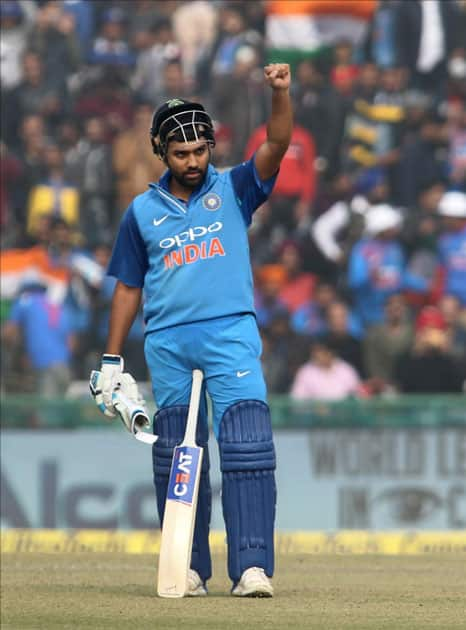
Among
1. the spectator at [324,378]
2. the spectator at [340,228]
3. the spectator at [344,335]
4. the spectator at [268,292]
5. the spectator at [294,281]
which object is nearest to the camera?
the spectator at [324,378]

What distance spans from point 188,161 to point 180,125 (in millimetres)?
153

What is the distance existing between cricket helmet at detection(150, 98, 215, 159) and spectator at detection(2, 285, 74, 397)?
7133 mm

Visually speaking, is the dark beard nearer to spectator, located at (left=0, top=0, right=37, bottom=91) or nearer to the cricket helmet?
the cricket helmet

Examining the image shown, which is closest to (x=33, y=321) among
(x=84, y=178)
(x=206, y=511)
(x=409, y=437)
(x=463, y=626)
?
(x=84, y=178)

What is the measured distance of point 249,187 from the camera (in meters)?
6.65

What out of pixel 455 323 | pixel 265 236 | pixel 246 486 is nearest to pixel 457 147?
pixel 265 236

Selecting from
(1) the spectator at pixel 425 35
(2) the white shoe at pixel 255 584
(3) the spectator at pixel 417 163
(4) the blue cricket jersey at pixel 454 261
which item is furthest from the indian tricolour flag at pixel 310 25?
(2) the white shoe at pixel 255 584

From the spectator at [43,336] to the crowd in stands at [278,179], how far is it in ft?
0.06

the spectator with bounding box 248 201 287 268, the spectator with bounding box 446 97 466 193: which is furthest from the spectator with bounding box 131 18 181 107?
the spectator with bounding box 446 97 466 193

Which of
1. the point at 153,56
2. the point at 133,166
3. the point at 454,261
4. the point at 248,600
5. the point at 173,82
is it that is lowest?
the point at 248,600

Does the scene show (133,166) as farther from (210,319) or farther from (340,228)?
(210,319)

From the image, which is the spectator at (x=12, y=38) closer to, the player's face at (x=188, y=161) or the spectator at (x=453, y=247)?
the spectator at (x=453, y=247)

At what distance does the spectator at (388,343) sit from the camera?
537 inches

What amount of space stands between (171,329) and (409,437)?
550 centimetres
